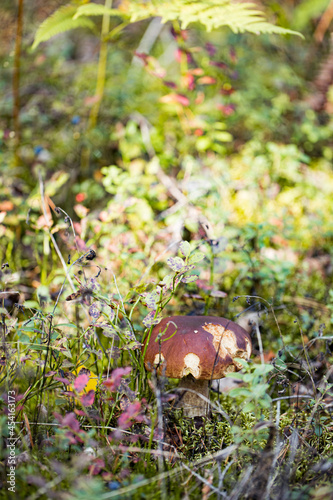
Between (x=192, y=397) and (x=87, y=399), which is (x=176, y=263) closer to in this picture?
(x=87, y=399)

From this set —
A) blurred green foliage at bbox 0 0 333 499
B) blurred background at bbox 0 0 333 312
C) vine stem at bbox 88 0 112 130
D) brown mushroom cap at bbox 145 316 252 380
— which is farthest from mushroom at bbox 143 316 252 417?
vine stem at bbox 88 0 112 130

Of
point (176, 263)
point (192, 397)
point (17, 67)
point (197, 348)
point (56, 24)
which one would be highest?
point (56, 24)

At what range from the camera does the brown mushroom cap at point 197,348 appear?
1.64 meters

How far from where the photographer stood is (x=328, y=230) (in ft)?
11.0

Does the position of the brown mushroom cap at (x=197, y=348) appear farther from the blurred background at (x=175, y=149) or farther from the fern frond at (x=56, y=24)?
the fern frond at (x=56, y=24)

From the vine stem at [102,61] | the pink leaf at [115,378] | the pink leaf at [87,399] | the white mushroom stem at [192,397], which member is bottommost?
the white mushroom stem at [192,397]

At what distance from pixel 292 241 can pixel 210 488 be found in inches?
100

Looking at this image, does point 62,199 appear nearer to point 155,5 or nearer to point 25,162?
point 25,162

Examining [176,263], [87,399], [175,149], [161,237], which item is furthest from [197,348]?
[175,149]

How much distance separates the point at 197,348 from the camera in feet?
5.36

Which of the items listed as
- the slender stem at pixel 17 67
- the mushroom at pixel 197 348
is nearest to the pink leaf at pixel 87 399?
the mushroom at pixel 197 348

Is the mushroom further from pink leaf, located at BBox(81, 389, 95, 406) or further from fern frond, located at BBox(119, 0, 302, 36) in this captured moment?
fern frond, located at BBox(119, 0, 302, 36)

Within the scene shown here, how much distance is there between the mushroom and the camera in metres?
1.64

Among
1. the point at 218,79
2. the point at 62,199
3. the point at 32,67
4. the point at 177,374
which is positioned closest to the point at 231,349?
the point at 177,374
